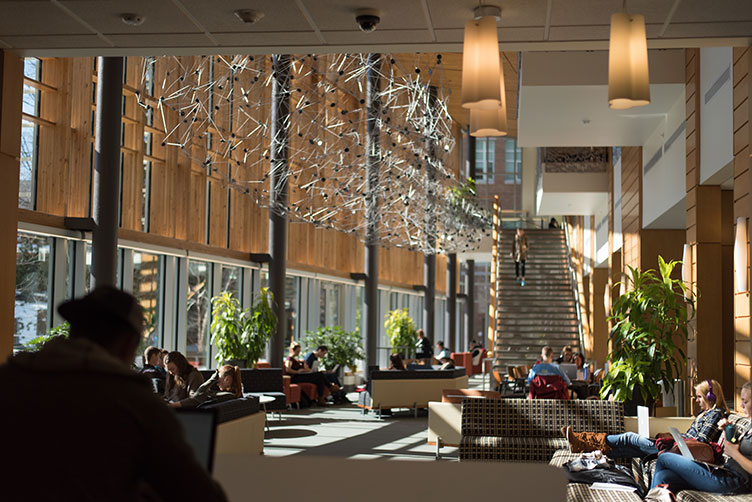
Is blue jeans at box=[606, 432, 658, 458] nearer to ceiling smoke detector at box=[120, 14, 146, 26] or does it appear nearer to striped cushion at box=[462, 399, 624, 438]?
striped cushion at box=[462, 399, 624, 438]

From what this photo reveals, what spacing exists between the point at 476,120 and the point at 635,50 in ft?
3.11

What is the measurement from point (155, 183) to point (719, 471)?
11365mm

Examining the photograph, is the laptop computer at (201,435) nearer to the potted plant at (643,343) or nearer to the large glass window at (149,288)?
the potted plant at (643,343)

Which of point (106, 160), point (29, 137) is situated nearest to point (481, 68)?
point (106, 160)

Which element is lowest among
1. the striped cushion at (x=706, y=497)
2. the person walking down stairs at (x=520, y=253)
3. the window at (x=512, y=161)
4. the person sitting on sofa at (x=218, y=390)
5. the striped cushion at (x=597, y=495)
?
the striped cushion at (x=597, y=495)

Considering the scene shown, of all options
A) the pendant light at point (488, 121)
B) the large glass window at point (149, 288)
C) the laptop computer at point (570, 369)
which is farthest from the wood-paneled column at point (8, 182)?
the laptop computer at point (570, 369)

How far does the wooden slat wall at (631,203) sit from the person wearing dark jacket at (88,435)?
12842mm

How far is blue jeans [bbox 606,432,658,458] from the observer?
23.1 feet

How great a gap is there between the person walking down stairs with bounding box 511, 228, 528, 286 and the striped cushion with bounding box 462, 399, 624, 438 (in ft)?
47.1

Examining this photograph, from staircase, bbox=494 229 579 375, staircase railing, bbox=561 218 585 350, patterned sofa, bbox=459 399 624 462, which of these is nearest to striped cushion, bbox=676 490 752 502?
patterned sofa, bbox=459 399 624 462

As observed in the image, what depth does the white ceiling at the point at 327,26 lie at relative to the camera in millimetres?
5109

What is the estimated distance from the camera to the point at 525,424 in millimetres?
8305

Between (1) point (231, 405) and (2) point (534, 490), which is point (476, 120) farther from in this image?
(1) point (231, 405)

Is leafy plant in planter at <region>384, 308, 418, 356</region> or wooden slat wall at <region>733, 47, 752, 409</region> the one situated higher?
wooden slat wall at <region>733, 47, 752, 409</region>
